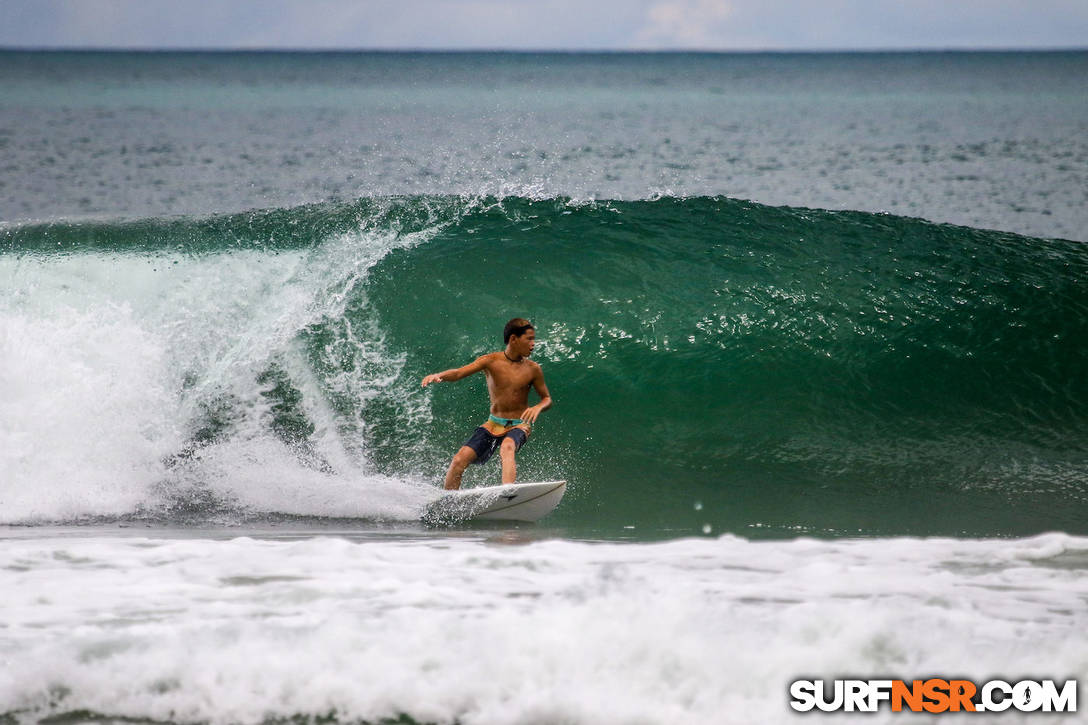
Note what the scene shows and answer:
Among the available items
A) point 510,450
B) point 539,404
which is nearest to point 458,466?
point 510,450

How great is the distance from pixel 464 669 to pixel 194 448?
14.2 ft

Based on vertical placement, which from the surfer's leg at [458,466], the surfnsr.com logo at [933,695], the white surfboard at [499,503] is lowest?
the surfnsr.com logo at [933,695]

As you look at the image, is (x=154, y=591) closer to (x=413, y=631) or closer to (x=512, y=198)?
(x=413, y=631)

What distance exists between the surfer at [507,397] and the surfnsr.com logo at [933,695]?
9.87 ft

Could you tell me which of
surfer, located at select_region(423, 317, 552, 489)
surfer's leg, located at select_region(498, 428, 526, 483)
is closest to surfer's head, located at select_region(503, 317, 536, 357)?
surfer, located at select_region(423, 317, 552, 489)

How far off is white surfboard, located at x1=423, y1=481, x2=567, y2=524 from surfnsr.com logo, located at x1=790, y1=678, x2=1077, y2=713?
107 inches

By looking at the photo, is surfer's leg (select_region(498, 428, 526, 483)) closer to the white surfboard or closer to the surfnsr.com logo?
the white surfboard

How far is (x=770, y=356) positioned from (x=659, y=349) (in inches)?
37.4

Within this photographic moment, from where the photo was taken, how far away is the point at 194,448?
25.2 ft

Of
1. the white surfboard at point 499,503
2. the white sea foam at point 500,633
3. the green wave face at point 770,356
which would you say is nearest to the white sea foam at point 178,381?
the white surfboard at point 499,503

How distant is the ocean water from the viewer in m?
4.00

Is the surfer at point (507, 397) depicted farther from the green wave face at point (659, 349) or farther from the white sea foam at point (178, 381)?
the green wave face at point (659, 349)

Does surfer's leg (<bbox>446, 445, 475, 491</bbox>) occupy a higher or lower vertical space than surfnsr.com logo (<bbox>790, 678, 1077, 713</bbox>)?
higher

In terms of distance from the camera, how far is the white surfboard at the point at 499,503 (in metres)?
6.38
